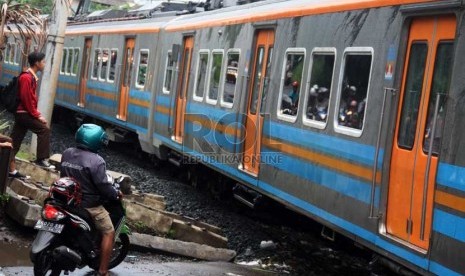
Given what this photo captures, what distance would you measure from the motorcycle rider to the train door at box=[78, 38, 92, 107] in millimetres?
14469

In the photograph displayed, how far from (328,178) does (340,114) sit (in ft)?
2.09

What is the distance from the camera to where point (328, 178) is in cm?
748

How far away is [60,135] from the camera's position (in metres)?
20.8

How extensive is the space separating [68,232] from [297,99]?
3420 millimetres

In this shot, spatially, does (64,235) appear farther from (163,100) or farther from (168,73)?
(168,73)

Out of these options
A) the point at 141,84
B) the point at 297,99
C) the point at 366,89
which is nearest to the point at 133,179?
the point at 141,84

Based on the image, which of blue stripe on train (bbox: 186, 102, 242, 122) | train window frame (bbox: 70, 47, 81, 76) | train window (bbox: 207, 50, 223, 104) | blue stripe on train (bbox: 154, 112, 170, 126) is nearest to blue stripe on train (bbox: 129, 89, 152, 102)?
blue stripe on train (bbox: 154, 112, 170, 126)

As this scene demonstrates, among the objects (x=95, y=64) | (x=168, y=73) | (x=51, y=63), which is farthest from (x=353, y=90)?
(x=95, y=64)

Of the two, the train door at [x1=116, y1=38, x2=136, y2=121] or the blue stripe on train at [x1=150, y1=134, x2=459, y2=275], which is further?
the train door at [x1=116, y1=38, x2=136, y2=121]

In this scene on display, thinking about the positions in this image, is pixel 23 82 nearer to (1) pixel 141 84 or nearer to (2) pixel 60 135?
(1) pixel 141 84

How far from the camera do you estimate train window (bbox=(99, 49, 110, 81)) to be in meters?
18.8

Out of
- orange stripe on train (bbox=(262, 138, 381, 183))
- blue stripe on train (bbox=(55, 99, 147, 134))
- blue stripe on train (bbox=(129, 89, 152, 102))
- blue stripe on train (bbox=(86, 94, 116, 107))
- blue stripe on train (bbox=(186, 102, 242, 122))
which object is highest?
blue stripe on train (bbox=(129, 89, 152, 102))

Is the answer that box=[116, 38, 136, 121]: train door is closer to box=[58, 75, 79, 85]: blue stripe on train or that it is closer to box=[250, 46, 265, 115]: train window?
box=[58, 75, 79, 85]: blue stripe on train

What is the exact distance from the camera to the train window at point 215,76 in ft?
37.6
